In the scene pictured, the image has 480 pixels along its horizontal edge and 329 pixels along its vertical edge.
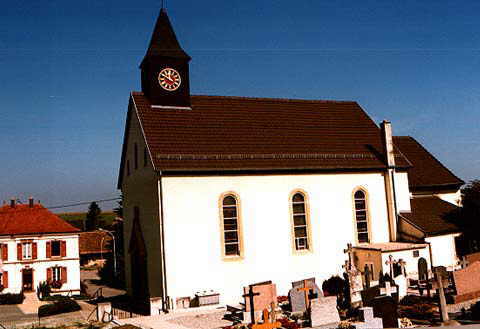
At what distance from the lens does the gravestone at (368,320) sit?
51.2 feet

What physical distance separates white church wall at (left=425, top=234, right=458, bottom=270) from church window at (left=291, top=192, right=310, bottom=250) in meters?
6.82

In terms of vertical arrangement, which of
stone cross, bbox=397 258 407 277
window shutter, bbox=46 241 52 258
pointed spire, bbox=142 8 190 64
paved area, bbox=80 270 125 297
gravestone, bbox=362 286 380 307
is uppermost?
pointed spire, bbox=142 8 190 64

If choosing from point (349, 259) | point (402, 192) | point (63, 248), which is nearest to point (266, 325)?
point (349, 259)

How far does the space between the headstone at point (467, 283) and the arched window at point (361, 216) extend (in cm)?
734

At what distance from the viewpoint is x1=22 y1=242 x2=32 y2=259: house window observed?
40.3 m

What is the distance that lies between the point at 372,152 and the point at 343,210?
14.5 feet

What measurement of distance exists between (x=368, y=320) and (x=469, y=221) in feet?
51.9

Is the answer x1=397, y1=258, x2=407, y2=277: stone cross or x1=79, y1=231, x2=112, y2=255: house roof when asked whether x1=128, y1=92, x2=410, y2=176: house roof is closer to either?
x1=397, y1=258, x2=407, y2=277: stone cross

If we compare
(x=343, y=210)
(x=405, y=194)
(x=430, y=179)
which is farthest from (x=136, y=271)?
(x=430, y=179)

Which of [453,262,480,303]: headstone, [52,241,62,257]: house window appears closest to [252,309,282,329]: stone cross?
[453,262,480,303]: headstone

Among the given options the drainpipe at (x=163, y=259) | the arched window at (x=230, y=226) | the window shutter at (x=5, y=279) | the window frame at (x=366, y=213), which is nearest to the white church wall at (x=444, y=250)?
the window frame at (x=366, y=213)

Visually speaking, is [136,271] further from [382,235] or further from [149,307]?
[382,235]

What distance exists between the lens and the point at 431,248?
26938 mm

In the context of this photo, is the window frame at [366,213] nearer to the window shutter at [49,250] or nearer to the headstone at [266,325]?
the headstone at [266,325]
